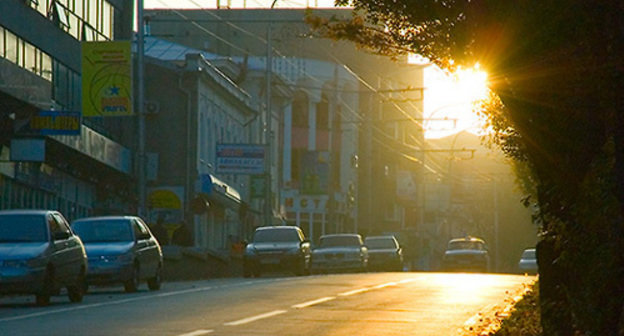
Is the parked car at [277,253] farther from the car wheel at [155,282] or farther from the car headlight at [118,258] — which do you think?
the car headlight at [118,258]

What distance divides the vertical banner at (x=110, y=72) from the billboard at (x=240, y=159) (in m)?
20.1

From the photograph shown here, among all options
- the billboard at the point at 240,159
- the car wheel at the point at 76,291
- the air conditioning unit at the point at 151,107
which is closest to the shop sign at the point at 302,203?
the billboard at the point at 240,159

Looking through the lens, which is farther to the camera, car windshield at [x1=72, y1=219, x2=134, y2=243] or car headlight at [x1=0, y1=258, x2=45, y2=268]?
car windshield at [x1=72, y1=219, x2=134, y2=243]

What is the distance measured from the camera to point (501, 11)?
1204 centimetres

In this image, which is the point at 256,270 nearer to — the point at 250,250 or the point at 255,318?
the point at 250,250

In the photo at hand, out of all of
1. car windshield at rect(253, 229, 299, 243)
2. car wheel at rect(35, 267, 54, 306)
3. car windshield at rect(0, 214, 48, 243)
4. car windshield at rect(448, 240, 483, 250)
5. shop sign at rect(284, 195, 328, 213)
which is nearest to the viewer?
car wheel at rect(35, 267, 54, 306)

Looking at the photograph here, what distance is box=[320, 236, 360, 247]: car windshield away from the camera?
2334 inches

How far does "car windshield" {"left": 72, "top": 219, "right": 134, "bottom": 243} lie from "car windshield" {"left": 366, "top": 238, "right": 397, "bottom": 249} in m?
36.7

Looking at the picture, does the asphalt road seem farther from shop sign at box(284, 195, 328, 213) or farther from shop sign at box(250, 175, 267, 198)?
shop sign at box(284, 195, 328, 213)

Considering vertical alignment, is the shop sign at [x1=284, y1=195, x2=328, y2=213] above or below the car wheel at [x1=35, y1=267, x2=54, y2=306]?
above

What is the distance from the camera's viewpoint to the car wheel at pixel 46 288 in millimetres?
24297

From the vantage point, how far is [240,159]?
61281 millimetres

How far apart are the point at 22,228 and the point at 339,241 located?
3497 centimetres

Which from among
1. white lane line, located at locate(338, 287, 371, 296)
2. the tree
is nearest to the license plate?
white lane line, located at locate(338, 287, 371, 296)
